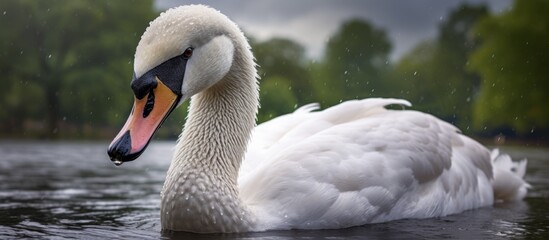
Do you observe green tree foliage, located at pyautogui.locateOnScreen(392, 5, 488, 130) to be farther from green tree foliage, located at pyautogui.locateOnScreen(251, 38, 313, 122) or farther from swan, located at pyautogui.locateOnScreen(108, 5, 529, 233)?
swan, located at pyautogui.locateOnScreen(108, 5, 529, 233)

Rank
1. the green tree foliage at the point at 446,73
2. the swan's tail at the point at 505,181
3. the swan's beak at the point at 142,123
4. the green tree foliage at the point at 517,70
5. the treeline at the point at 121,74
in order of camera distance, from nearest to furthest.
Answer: the swan's beak at the point at 142,123 < the swan's tail at the point at 505,181 < the green tree foliage at the point at 517,70 < the treeline at the point at 121,74 < the green tree foliage at the point at 446,73

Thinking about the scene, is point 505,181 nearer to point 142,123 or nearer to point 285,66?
point 142,123

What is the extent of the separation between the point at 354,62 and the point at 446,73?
13.0 metres

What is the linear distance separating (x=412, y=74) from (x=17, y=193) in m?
57.3

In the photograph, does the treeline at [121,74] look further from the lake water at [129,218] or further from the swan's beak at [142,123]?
the swan's beak at [142,123]

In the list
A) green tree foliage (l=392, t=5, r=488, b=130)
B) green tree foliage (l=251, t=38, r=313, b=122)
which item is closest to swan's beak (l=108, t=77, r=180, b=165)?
green tree foliage (l=392, t=5, r=488, b=130)

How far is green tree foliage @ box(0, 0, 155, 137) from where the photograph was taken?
1727 inches

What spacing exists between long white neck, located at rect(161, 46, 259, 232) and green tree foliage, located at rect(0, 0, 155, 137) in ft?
124

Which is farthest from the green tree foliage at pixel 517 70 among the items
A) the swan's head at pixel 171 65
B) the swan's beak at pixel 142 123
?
the swan's beak at pixel 142 123

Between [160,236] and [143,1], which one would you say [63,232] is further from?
[143,1]

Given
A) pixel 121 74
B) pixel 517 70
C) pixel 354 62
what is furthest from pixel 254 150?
pixel 354 62

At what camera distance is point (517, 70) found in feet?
131

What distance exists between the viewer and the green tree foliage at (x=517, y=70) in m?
39.1

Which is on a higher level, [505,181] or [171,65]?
[171,65]
